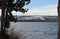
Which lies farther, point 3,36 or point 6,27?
point 6,27

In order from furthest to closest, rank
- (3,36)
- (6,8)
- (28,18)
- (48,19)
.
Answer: (48,19) → (28,18) → (6,8) → (3,36)

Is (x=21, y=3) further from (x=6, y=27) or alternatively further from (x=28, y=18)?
(x=28, y=18)

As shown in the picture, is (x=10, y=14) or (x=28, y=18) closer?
(x=10, y=14)

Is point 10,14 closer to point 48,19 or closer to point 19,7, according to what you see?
point 19,7

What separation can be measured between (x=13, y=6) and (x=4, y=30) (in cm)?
174

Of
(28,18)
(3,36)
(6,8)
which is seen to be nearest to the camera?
(3,36)

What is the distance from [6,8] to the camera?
1488 cm

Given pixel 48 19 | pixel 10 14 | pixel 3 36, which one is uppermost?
pixel 10 14

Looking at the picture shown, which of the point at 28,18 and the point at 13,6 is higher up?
the point at 13,6

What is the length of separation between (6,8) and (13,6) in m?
0.56

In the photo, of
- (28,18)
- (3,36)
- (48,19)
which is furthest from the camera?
(48,19)

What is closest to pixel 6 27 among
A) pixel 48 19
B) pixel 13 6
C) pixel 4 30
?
pixel 4 30

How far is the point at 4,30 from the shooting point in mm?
14648

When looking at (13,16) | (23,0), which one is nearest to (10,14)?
(13,16)
